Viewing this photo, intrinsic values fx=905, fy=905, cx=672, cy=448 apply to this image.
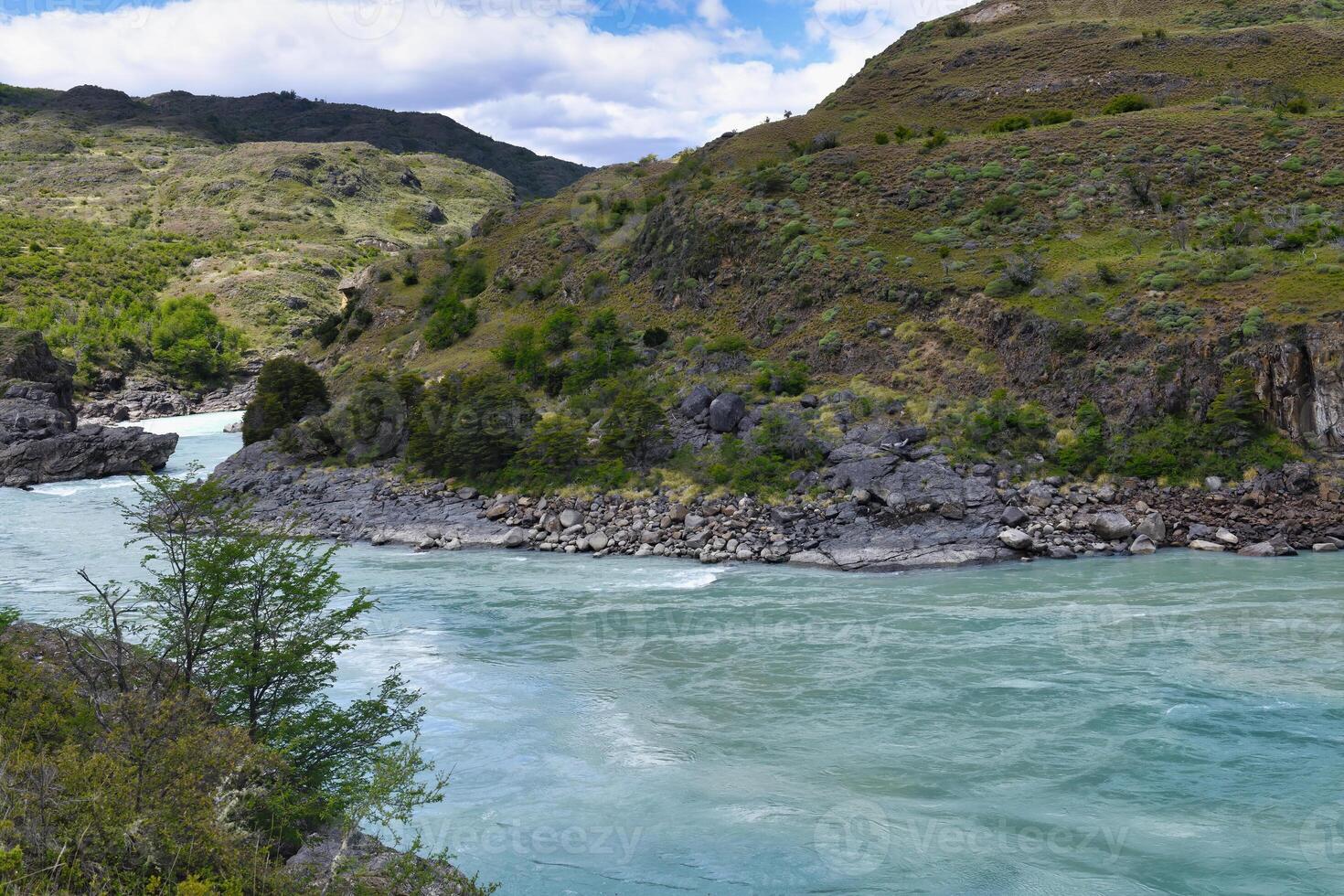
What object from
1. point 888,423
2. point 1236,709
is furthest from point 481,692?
point 888,423

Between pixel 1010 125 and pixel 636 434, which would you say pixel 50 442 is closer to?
pixel 636 434

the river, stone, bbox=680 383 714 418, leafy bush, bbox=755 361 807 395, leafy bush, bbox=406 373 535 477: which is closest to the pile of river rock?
the river

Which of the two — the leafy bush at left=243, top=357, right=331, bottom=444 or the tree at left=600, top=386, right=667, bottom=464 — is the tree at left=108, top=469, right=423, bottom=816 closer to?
the tree at left=600, top=386, right=667, bottom=464

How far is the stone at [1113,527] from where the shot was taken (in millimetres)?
24875

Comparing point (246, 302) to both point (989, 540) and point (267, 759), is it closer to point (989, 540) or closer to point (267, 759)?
point (989, 540)

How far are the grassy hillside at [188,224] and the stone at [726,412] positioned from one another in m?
63.9

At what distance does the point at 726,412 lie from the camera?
33.1 meters

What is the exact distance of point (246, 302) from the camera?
10219 cm

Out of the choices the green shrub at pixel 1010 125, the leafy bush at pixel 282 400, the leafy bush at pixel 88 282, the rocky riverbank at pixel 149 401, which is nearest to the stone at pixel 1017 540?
the green shrub at pixel 1010 125

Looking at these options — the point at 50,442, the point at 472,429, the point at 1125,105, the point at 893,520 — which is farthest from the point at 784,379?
the point at 50,442

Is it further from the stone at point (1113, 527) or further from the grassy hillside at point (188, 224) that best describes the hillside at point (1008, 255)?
the grassy hillside at point (188, 224)

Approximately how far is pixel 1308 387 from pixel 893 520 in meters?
12.7

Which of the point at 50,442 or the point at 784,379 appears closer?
the point at 784,379

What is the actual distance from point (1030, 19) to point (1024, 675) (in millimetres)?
65709
